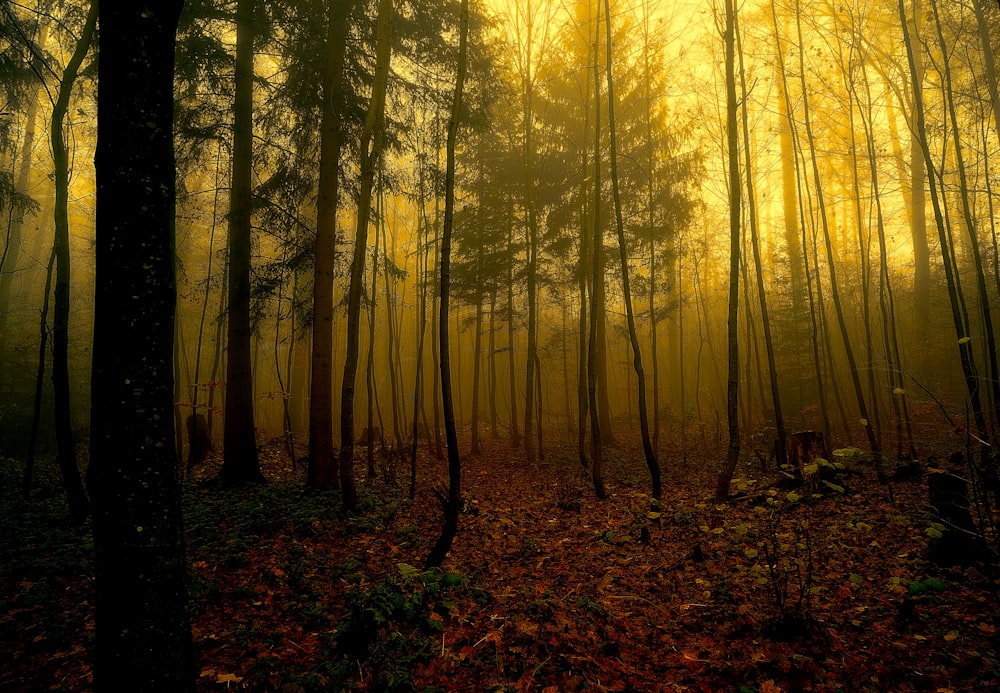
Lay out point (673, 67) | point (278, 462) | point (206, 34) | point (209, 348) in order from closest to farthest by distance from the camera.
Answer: point (206, 34), point (278, 462), point (673, 67), point (209, 348)

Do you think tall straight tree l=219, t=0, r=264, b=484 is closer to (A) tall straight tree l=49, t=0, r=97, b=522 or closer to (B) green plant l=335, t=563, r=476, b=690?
(A) tall straight tree l=49, t=0, r=97, b=522

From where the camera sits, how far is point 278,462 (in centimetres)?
1198

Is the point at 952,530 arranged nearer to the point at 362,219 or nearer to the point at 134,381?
the point at 134,381

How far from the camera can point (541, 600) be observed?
4371mm

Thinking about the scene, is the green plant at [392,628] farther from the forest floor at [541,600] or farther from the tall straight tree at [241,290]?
the tall straight tree at [241,290]

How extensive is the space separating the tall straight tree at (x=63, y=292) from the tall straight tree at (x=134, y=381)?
19.8 ft

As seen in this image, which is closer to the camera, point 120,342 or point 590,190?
point 120,342

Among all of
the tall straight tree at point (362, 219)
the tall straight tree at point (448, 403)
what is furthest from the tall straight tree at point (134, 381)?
the tall straight tree at point (362, 219)

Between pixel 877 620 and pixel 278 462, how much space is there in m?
12.5

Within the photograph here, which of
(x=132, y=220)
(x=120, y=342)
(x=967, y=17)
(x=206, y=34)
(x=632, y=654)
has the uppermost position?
(x=206, y=34)

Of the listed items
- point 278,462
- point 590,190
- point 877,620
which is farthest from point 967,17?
point 278,462

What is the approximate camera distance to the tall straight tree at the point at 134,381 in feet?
7.50

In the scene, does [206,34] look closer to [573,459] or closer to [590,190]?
[590,190]

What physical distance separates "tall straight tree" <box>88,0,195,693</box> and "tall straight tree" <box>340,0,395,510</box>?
386cm
